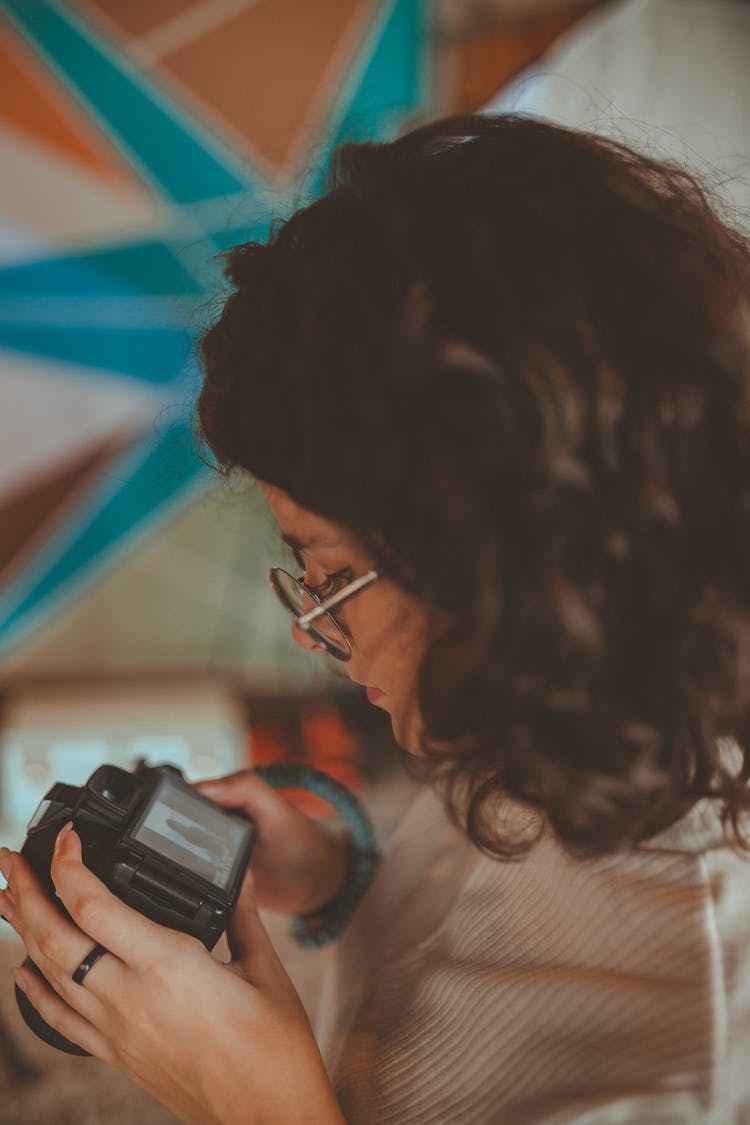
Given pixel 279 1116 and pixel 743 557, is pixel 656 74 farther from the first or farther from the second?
pixel 279 1116

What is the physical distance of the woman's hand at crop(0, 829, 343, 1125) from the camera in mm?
536

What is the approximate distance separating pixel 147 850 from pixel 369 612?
0.26m

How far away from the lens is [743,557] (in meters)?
0.45

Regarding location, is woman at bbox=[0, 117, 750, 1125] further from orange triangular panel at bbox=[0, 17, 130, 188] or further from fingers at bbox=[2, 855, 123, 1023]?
orange triangular panel at bbox=[0, 17, 130, 188]

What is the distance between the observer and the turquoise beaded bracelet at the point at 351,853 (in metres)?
0.84

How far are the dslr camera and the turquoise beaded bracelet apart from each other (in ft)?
0.60

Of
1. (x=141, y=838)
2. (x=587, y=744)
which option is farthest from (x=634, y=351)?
(x=141, y=838)

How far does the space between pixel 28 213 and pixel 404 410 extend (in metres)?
1.47

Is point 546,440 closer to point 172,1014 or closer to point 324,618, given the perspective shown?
point 324,618

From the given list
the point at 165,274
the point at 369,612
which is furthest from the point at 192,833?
the point at 165,274

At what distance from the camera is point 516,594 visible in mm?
437

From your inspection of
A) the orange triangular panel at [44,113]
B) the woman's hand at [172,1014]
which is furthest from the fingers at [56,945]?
the orange triangular panel at [44,113]

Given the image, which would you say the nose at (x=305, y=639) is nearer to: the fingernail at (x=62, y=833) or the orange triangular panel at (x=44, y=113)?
the fingernail at (x=62, y=833)

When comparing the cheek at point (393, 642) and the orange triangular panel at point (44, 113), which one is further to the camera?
the orange triangular panel at point (44, 113)
